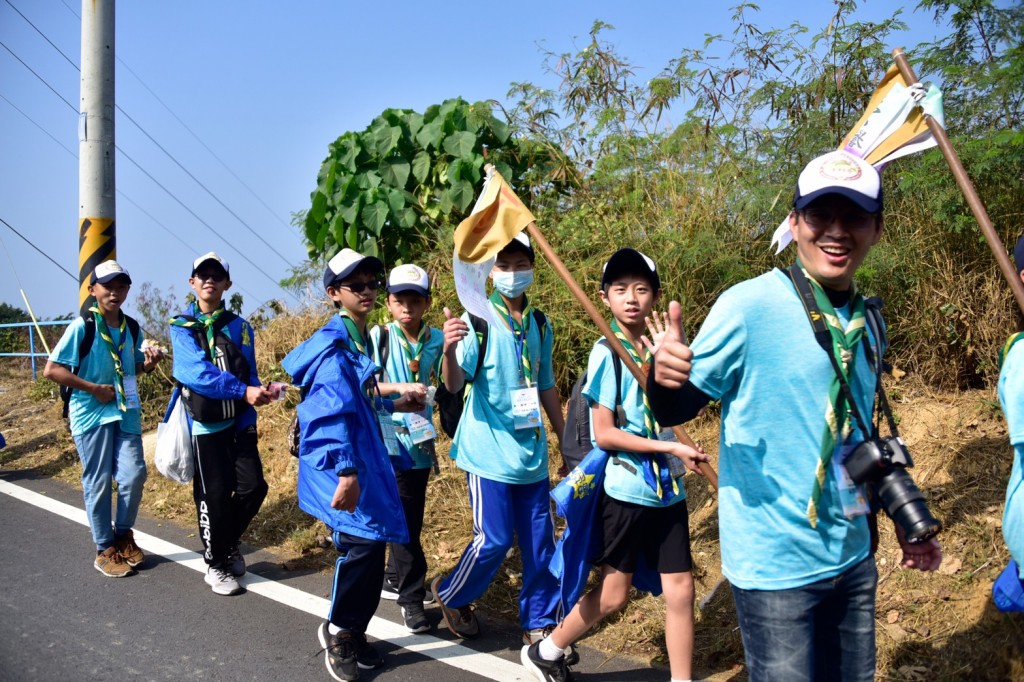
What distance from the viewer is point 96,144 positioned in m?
9.57

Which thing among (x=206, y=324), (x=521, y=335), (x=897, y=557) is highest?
(x=206, y=324)

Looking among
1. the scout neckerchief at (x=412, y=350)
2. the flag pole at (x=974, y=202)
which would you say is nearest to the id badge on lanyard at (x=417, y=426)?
the scout neckerchief at (x=412, y=350)

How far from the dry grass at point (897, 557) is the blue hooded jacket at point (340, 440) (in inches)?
53.8

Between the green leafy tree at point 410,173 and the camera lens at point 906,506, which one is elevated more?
the green leafy tree at point 410,173

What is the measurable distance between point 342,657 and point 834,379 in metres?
2.97

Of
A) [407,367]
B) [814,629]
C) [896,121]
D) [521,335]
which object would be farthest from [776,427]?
[407,367]

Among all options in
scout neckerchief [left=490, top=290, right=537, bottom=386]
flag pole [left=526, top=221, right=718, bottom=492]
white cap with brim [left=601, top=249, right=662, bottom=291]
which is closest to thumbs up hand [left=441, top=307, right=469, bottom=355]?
scout neckerchief [left=490, top=290, right=537, bottom=386]

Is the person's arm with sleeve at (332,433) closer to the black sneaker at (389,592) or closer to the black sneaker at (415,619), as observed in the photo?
the black sneaker at (415,619)

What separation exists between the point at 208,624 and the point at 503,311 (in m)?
2.50

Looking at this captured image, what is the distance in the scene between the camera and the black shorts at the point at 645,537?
4.09m

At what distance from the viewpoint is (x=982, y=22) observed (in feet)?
20.3

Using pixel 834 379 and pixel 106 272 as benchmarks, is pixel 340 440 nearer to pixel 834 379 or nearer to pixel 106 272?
pixel 834 379

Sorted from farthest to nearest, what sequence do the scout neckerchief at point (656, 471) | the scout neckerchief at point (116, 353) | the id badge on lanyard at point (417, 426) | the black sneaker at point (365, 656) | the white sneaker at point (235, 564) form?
1. the scout neckerchief at point (116, 353)
2. the white sneaker at point (235, 564)
3. the id badge on lanyard at point (417, 426)
4. the black sneaker at point (365, 656)
5. the scout neckerchief at point (656, 471)

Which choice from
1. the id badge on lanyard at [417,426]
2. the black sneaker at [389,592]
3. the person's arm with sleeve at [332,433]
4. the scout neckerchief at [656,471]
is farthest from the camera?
the black sneaker at [389,592]
